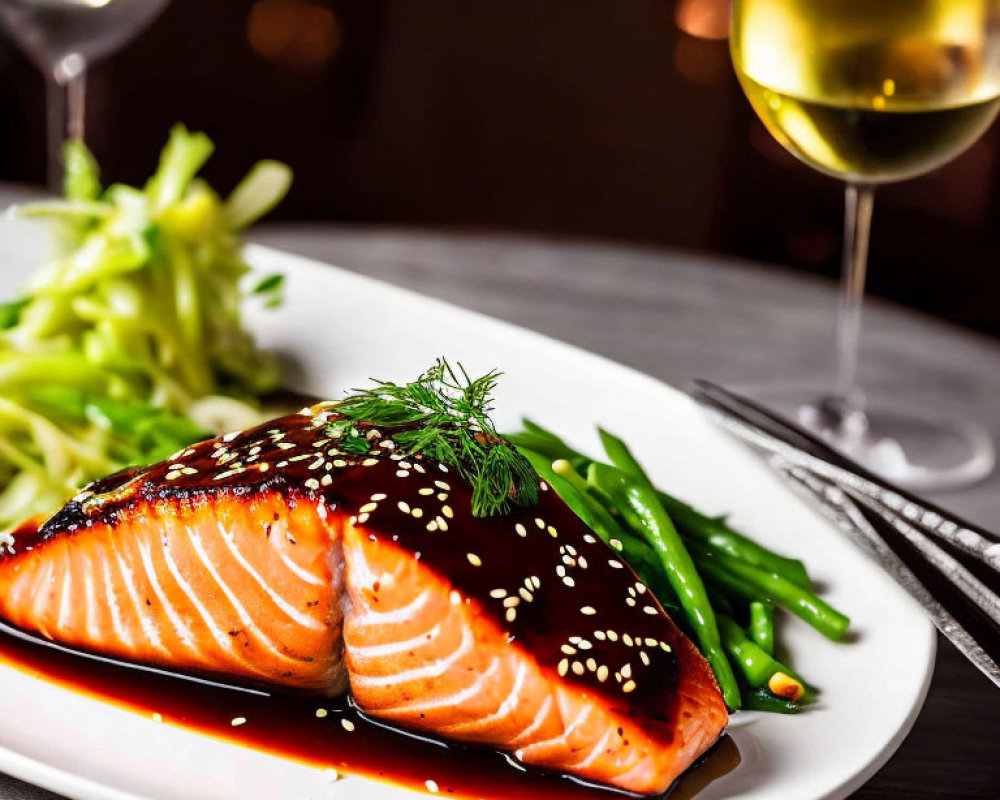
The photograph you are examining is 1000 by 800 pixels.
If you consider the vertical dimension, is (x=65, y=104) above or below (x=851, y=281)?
above

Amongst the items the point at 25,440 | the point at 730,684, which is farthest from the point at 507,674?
the point at 25,440

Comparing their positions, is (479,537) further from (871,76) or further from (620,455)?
(871,76)

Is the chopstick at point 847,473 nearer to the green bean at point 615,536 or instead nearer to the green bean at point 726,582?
the green bean at point 726,582

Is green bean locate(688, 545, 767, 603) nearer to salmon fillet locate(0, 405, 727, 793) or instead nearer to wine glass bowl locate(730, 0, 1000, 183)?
salmon fillet locate(0, 405, 727, 793)

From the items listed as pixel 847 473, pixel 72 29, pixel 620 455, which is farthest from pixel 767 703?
pixel 72 29

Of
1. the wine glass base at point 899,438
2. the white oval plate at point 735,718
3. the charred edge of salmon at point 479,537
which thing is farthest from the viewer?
the wine glass base at point 899,438

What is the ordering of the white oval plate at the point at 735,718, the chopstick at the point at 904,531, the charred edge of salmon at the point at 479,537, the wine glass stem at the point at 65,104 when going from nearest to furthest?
the white oval plate at the point at 735,718, the charred edge of salmon at the point at 479,537, the chopstick at the point at 904,531, the wine glass stem at the point at 65,104

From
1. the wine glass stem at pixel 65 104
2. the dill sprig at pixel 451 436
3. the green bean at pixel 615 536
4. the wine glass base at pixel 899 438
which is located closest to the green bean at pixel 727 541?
the green bean at pixel 615 536
